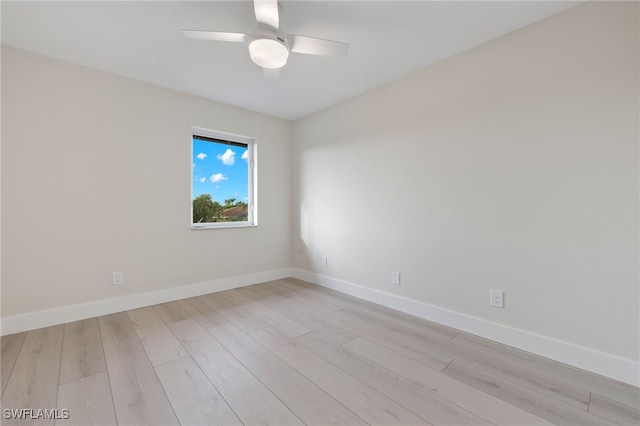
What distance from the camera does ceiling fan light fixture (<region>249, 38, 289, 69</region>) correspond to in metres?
1.54

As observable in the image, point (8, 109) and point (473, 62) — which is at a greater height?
point (473, 62)

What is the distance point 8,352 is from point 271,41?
274 centimetres

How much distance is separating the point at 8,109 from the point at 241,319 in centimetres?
254

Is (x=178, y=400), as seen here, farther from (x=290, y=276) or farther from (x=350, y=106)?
(x=350, y=106)

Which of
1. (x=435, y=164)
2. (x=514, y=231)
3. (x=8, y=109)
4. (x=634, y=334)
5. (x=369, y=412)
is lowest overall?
(x=369, y=412)

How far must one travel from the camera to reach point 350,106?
10.1 ft

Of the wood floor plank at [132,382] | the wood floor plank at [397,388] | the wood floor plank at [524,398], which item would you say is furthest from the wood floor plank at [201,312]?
the wood floor plank at [524,398]

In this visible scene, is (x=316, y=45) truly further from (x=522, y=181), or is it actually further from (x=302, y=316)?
(x=302, y=316)

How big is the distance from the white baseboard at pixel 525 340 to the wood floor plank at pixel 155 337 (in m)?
1.87

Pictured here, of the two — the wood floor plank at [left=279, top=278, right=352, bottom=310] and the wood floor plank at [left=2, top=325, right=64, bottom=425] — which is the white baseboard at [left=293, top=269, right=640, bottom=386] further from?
the wood floor plank at [left=2, top=325, right=64, bottom=425]

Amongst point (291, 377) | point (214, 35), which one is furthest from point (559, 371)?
point (214, 35)

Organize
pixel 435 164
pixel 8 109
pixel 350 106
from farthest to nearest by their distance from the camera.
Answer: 1. pixel 350 106
2. pixel 435 164
3. pixel 8 109

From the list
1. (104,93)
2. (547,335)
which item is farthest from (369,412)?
(104,93)

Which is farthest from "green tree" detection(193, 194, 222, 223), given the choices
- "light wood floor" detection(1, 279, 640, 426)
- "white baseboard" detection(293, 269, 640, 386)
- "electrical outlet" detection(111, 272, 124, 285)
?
"white baseboard" detection(293, 269, 640, 386)
